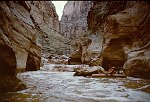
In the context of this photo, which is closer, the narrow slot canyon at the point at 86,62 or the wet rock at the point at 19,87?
the narrow slot canyon at the point at 86,62

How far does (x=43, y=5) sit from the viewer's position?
57.2m

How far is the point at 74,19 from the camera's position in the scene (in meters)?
97.6

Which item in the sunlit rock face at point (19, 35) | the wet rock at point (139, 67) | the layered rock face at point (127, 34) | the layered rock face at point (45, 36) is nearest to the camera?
the wet rock at point (139, 67)

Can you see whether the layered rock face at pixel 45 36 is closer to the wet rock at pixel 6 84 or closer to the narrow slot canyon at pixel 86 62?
the narrow slot canyon at pixel 86 62

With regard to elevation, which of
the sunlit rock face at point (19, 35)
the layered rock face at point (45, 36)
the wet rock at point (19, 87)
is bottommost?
the wet rock at point (19, 87)

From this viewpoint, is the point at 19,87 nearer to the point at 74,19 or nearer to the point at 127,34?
the point at 127,34

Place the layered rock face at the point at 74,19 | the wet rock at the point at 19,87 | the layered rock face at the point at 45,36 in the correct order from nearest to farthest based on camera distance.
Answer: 1. the wet rock at the point at 19,87
2. the layered rock face at the point at 45,36
3. the layered rock face at the point at 74,19

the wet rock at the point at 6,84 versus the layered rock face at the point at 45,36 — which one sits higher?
the layered rock face at the point at 45,36

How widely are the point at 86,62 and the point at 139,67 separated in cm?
1477

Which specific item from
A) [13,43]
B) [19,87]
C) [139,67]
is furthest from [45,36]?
[19,87]

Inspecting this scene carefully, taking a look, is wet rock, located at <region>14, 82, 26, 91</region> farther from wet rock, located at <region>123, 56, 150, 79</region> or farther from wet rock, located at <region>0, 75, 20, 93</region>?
wet rock, located at <region>123, 56, 150, 79</region>

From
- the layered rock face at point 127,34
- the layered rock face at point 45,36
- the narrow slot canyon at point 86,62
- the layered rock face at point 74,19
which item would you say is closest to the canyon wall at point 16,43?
the narrow slot canyon at point 86,62

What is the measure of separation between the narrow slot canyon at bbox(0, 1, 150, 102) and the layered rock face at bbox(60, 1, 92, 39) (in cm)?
5905

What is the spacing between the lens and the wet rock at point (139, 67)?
24.7ft
